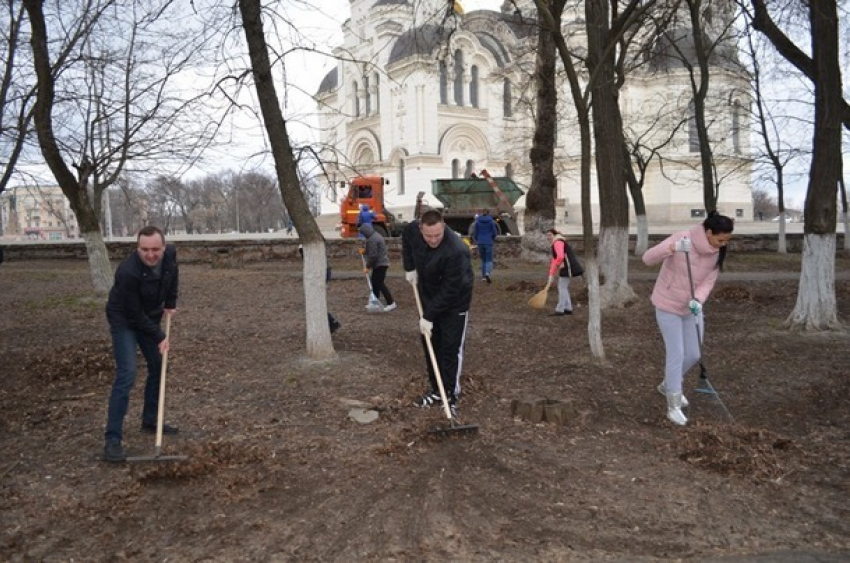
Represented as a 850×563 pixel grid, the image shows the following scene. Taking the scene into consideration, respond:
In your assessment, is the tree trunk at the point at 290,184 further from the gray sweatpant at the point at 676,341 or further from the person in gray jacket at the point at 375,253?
the person in gray jacket at the point at 375,253

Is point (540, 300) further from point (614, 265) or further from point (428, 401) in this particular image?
point (428, 401)

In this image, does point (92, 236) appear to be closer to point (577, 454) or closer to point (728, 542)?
point (577, 454)

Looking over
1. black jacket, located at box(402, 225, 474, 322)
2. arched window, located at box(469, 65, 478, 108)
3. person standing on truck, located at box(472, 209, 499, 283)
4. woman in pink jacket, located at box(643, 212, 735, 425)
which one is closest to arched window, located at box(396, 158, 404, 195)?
arched window, located at box(469, 65, 478, 108)

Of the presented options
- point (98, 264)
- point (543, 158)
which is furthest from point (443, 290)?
point (543, 158)

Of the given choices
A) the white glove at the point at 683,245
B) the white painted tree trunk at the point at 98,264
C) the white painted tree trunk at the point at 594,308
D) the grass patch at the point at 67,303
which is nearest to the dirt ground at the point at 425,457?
the white painted tree trunk at the point at 594,308

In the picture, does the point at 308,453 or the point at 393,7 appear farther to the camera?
the point at 393,7

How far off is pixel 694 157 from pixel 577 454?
4225 centimetres

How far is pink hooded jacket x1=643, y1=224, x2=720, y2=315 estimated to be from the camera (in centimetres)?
493

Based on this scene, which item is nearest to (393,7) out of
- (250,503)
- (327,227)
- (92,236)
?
(327,227)

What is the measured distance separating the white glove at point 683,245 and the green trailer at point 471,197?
19282 mm

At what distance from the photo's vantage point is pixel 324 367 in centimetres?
639

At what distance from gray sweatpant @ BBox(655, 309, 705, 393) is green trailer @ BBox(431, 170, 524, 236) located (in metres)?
19.1

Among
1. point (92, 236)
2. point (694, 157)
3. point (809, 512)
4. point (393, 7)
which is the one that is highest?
point (393, 7)

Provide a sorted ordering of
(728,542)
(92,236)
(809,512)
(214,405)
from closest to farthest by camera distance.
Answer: (728,542)
(809,512)
(214,405)
(92,236)
